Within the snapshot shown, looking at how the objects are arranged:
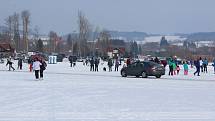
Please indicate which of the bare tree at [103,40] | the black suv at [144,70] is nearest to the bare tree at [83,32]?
the bare tree at [103,40]

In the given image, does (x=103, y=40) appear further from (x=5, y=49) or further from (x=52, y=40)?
(x=5, y=49)

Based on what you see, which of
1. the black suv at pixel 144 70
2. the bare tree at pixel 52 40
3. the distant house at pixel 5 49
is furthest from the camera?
the bare tree at pixel 52 40

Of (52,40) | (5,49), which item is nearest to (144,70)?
(5,49)

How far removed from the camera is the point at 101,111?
46.8 feet

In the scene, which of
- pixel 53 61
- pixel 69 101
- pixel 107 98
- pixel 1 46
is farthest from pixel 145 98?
pixel 1 46

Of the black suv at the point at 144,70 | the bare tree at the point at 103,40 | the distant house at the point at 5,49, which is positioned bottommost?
the black suv at the point at 144,70

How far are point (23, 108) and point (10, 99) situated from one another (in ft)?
10.3

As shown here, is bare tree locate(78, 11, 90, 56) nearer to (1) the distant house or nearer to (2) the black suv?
(1) the distant house

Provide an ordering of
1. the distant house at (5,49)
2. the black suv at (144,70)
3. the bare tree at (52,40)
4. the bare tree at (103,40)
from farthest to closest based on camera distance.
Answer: the bare tree at (52,40), the bare tree at (103,40), the distant house at (5,49), the black suv at (144,70)

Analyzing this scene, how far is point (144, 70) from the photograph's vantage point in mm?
39688

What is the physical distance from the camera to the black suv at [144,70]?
39.2 m

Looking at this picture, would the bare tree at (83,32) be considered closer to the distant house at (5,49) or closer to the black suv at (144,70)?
the distant house at (5,49)

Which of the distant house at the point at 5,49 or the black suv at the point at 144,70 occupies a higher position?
the distant house at the point at 5,49

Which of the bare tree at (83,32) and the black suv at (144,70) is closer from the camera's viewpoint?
the black suv at (144,70)
